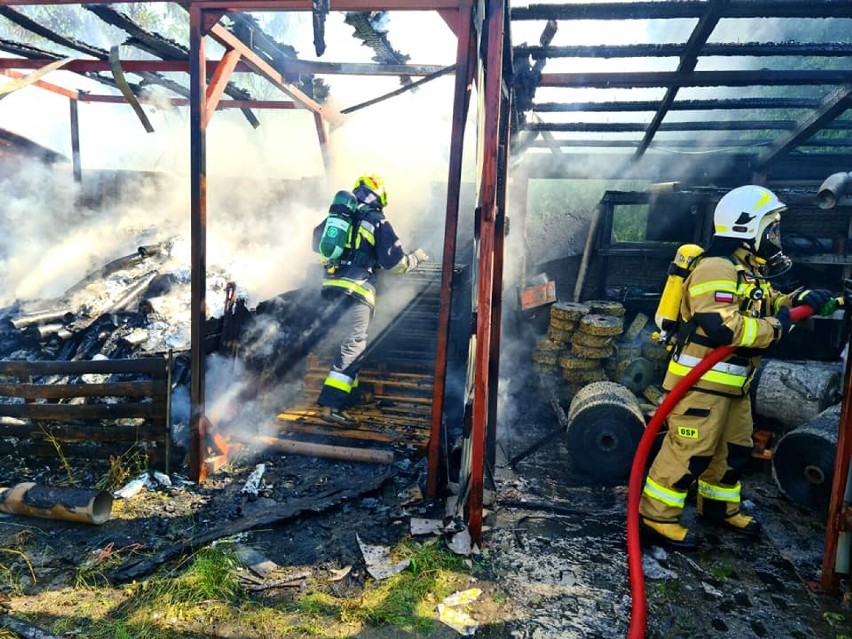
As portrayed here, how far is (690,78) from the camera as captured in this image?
16.7 ft

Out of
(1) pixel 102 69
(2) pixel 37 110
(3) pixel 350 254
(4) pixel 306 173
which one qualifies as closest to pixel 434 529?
(3) pixel 350 254

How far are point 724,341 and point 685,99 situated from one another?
5169 mm

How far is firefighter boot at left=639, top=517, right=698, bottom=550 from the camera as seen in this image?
11.0ft

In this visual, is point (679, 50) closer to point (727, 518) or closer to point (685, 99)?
point (685, 99)

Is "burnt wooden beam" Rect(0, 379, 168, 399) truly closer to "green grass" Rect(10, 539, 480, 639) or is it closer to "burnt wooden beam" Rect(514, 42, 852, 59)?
"green grass" Rect(10, 539, 480, 639)

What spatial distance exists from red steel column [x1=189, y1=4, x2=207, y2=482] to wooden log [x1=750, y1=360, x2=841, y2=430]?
525 cm

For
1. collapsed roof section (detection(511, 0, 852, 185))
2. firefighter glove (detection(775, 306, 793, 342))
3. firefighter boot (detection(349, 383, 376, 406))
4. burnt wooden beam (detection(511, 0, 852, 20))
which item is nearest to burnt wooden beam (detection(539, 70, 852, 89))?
collapsed roof section (detection(511, 0, 852, 185))

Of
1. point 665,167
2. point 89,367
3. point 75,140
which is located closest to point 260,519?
point 89,367

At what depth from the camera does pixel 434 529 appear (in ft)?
11.2

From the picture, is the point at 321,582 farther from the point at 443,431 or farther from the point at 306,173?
the point at 306,173

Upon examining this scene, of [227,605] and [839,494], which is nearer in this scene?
[227,605]

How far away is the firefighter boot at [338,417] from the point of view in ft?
16.4

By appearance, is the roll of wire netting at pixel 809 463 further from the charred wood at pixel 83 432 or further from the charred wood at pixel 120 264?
the charred wood at pixel 120 264

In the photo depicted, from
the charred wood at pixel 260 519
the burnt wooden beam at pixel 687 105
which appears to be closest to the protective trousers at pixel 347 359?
the charred wood at pixel 260 519
